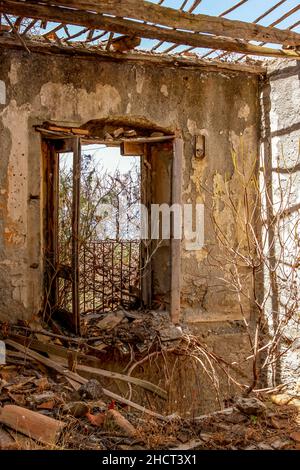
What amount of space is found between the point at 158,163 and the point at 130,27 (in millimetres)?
1879

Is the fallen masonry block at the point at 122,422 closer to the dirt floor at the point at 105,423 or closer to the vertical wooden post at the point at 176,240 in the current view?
the dirt floor at the point at 105,423

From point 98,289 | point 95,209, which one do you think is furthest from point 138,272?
point 95,209

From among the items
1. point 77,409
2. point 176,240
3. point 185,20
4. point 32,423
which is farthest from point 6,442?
point 185,20

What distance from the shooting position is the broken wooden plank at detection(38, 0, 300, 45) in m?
3.84

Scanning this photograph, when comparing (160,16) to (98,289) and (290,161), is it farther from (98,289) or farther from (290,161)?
(98,289)

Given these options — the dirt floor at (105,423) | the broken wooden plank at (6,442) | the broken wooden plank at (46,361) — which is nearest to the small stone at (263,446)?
the dirt floor at (105,423)

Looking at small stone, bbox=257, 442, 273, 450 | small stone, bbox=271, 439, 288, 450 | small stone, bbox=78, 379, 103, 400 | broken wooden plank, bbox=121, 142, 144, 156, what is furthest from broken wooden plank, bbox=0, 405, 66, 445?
broken wooden plank, bbox=121, 142, 144, 156

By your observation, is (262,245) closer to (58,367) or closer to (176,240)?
(176,240)

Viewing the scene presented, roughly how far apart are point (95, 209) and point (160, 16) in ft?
10.0

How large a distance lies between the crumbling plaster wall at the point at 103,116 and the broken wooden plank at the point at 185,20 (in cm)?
113

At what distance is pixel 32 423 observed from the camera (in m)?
3.13

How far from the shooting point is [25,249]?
16.8ft

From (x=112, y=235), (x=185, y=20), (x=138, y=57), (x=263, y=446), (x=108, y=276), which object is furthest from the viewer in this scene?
(x=112, y=235)

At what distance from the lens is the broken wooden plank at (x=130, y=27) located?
397 cm
